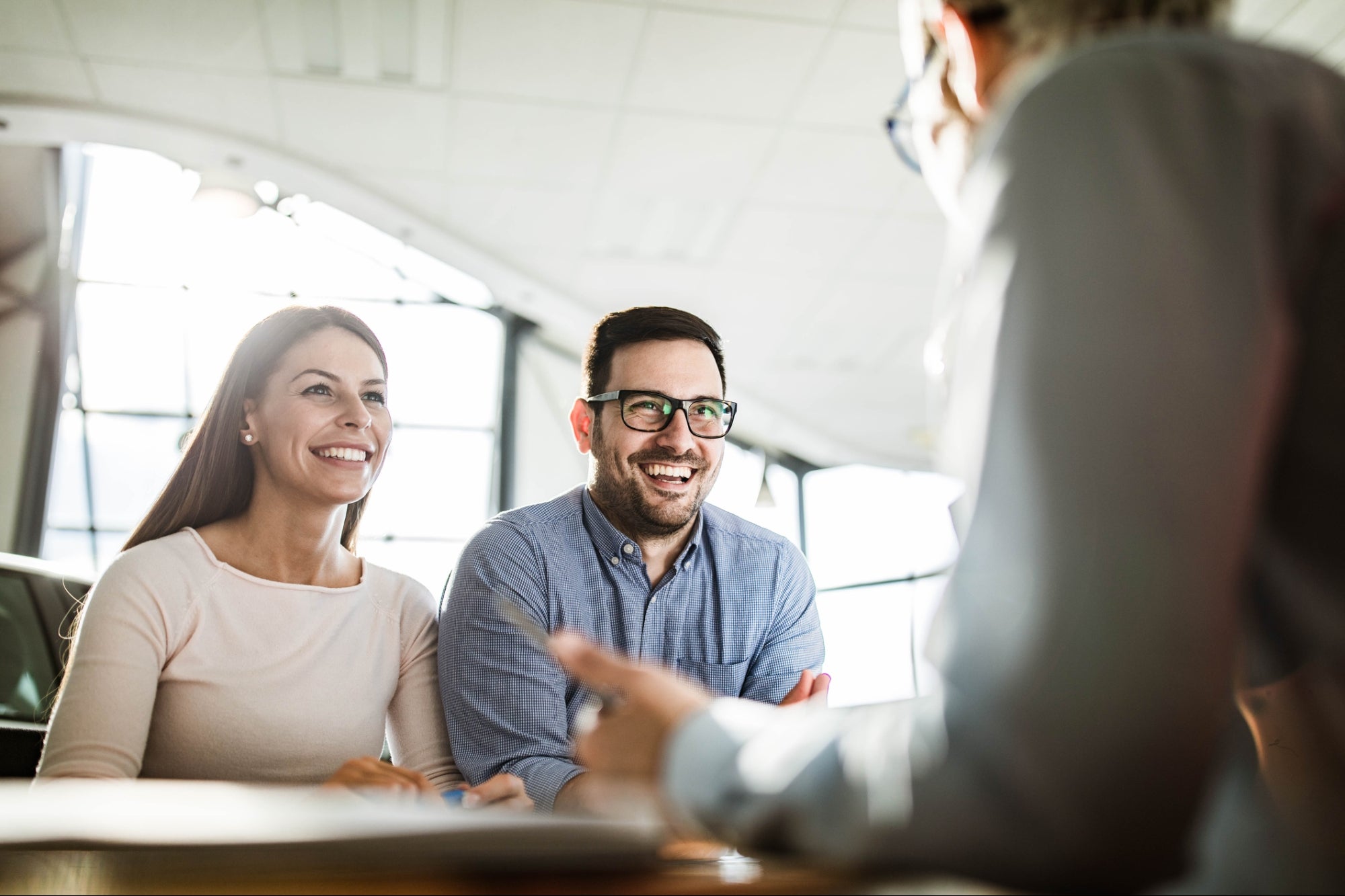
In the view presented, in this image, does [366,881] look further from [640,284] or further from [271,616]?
[640,284]

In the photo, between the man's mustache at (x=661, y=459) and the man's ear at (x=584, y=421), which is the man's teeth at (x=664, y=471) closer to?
the man's mustache at (x=661, y=459)

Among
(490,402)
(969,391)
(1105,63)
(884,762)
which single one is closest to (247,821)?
(884,762)

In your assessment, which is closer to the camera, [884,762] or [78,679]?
[884,762]

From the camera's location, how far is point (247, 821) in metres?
0.47

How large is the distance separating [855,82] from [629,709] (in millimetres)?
4204

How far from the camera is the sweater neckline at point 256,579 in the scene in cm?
153

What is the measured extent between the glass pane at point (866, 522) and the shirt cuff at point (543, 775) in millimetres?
8391

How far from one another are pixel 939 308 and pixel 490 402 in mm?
7539

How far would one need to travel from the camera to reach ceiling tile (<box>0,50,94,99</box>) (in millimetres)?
4297

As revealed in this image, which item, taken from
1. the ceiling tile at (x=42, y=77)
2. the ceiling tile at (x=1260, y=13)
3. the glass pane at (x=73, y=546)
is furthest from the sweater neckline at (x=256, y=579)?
the glass pane at (x=73, y=546)

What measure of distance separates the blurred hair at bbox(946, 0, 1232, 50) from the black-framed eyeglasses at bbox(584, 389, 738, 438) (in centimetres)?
136

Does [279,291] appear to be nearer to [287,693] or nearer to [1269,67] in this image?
[287,693]

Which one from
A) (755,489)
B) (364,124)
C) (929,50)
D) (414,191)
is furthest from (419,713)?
(755,489)

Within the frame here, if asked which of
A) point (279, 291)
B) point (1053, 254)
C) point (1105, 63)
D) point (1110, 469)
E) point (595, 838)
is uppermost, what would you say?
point (279, 291)
